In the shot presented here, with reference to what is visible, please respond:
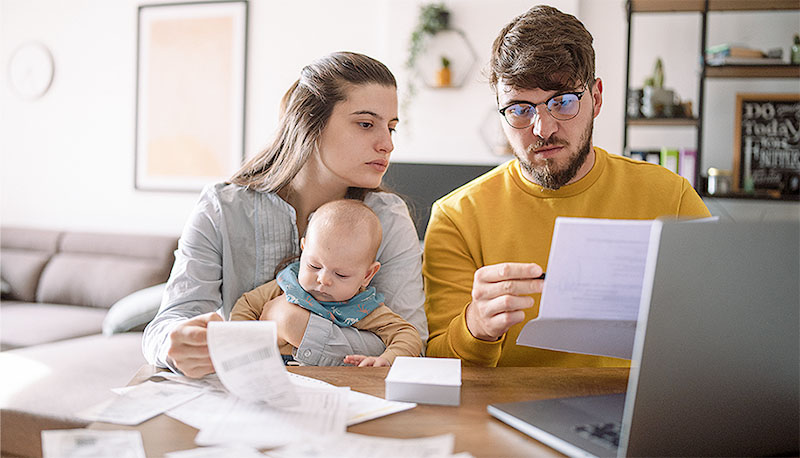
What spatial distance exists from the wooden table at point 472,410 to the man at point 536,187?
0.31 m

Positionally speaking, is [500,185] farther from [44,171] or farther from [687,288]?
[44,171]

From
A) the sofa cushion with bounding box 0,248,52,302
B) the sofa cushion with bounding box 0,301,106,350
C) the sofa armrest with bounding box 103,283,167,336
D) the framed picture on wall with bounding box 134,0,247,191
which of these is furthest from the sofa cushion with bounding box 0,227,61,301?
the sofa armrest with bounding box 103,283,167,336

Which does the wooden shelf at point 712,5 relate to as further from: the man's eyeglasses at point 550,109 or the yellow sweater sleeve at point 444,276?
the yellow sweater sleeve at point 444,276

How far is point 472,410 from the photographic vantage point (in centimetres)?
90

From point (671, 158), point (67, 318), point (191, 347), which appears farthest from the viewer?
point (67, 318)

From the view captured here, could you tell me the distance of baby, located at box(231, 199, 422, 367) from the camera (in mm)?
1360

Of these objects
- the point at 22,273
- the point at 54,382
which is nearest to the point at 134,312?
the point at 54,382

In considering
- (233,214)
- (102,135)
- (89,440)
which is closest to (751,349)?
(89,440)

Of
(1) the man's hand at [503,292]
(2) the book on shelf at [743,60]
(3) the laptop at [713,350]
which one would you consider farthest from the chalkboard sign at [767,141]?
(3) the laptop at [713,350]

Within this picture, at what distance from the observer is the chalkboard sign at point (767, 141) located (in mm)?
3033

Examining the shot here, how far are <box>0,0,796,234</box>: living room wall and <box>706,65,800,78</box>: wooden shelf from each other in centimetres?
25

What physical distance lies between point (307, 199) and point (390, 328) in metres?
0.40

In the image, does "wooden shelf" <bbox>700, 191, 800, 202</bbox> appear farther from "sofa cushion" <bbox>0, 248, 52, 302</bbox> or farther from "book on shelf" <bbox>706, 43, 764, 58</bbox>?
"sofa cushion" <bbox>0, 248, 52, 302</bbox>

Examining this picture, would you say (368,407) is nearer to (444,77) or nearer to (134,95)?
(444,77)
